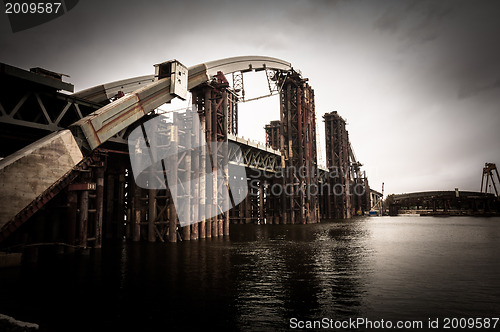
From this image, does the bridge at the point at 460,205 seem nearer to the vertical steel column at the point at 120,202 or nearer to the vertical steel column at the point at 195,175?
the vertical steel column at the point at 195,175

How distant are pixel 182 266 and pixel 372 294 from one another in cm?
833

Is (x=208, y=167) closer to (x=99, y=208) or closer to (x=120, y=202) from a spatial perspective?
(x=120, y=202)

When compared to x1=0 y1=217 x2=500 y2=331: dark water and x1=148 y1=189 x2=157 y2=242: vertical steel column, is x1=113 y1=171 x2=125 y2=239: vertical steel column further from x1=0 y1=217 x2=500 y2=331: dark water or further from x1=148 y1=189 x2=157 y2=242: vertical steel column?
x1=0 y1=217 x2=500 y2=331: dark water

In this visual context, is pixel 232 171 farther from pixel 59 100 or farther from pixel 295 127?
pixel 59 100

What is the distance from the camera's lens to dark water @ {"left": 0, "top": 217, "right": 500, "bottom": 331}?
23.4ft

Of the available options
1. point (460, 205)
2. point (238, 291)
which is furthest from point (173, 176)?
point (460, 205)

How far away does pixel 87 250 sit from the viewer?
17000 mm

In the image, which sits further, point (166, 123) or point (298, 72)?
point (298, 72)

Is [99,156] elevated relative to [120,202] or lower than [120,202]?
elevated

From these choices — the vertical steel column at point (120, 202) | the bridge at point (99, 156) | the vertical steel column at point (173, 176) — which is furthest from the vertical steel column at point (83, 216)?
the vertical steel column at point (120, 202)

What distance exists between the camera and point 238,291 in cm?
943

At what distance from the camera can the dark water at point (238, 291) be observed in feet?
23.4

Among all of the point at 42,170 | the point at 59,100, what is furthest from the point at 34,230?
the point at 59,100

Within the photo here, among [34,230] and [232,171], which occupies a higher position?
[232,171]
